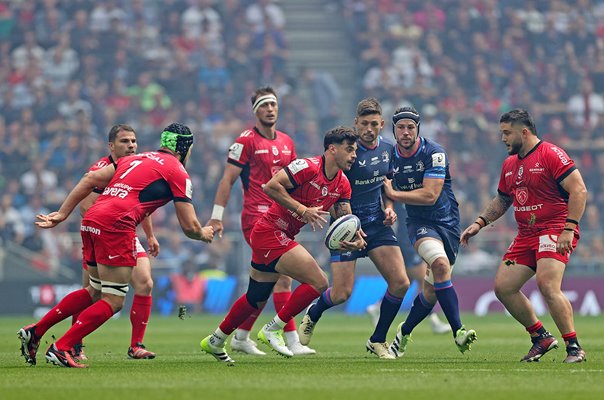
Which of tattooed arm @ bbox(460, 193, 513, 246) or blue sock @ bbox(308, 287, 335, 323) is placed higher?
tattooed arm @ bbox(460, 193, 513, 246)

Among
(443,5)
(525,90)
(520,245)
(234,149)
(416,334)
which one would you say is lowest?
(416,334)

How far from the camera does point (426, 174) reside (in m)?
13.9

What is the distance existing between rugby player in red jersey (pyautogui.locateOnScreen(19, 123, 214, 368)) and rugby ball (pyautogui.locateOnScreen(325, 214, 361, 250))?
1.40m

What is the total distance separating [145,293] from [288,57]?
21913mm

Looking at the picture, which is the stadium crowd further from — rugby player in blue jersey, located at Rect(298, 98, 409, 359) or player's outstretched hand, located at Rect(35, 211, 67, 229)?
player's outstretched hand, located at Rect(35, 211, 67, 229)

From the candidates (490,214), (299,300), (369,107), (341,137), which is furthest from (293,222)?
(490,214)

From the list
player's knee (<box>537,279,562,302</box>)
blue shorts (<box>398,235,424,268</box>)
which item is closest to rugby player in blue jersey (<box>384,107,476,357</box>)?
player's knee (<box>537,279,562,302</box>)

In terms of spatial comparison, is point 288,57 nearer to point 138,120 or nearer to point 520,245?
point 138,120

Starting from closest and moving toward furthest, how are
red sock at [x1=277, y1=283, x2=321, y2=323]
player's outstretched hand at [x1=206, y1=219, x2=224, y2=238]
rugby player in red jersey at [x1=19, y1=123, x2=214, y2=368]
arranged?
rugby player in red jersey at [x1=19, y1=123, x2=214, y2=368]
red sock at [x1=277, y1=283, x2=321, y2=323]
player's outstretched hand at [x1=206, y1=219, x2=224, y2=238]

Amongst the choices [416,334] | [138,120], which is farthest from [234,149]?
[138,120]

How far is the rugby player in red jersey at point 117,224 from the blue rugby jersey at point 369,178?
98.2 inches

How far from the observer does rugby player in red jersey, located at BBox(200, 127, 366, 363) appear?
41.2ft

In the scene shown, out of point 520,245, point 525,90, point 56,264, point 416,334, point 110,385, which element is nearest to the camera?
point 110,385

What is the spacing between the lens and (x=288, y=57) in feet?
114
